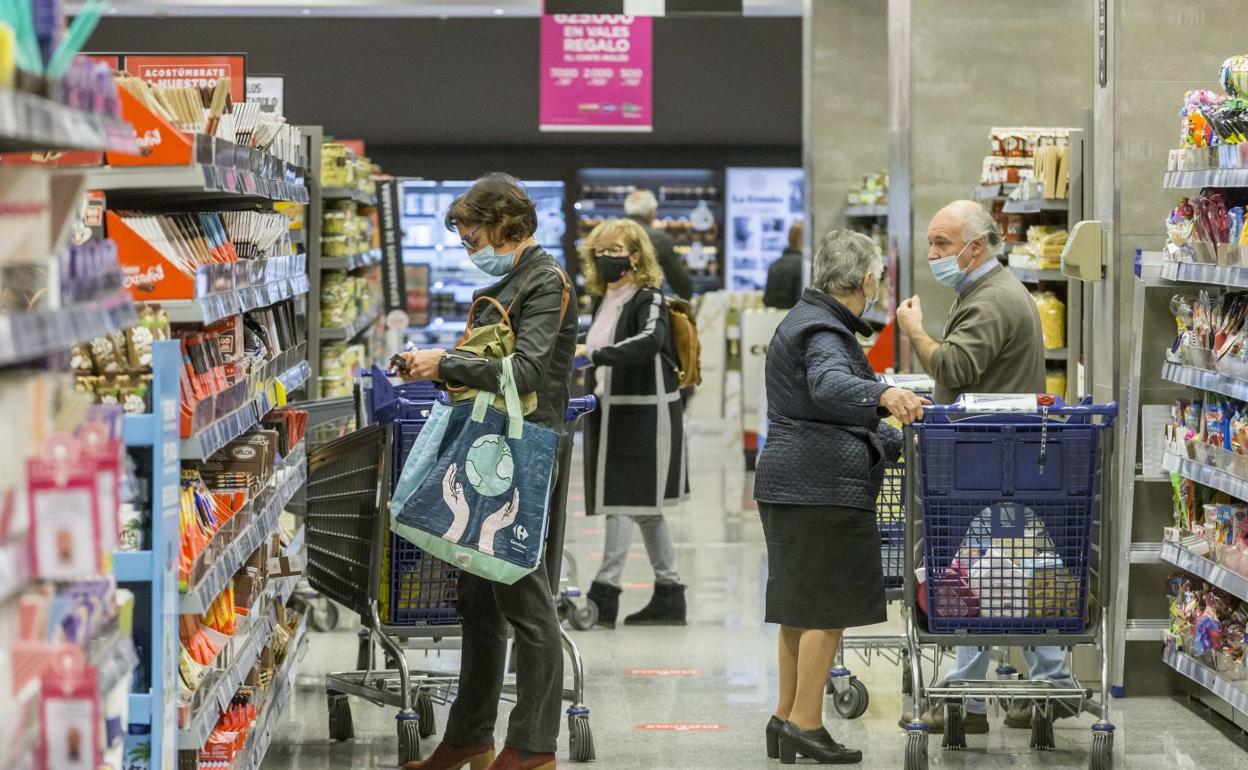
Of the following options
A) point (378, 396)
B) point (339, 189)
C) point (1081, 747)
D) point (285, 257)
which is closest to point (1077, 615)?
point (1081, 747)

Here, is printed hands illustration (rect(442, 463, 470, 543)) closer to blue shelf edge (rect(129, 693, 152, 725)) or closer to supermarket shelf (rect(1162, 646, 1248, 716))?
blue shelf edge (rect(129, 693, 152, 725))

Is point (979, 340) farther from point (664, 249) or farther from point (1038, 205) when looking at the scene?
point (664, 249)

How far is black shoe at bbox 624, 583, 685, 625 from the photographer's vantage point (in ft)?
24.2

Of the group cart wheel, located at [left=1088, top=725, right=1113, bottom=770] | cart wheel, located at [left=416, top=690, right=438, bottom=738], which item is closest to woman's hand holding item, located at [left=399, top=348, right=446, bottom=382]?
cart wheel, located at [left=416, top=690, right=438, bottom=738]

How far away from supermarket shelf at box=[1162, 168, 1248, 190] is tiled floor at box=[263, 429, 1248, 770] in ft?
5.87

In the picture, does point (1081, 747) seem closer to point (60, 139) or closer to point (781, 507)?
point (781, 507)

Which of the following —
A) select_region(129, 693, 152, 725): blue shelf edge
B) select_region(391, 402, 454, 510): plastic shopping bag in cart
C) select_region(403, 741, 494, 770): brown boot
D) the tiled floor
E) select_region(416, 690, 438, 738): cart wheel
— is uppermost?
select_region(391, 402, 454, 510): plastic shopping bag in cart

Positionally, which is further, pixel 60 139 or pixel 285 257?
pixel 285 257

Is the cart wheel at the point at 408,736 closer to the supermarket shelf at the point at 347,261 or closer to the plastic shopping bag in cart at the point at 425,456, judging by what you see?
the plastic shopping bag in cart at the point at 425,456

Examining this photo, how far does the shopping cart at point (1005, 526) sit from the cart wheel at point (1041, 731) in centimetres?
55

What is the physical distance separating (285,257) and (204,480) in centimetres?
99

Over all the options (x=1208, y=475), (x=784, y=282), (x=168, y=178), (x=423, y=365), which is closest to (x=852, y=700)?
(x=1208, y=475)

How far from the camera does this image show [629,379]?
285 inches

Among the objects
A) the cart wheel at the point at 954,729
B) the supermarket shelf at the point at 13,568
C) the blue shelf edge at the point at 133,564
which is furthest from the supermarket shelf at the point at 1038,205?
the supermarket shelf at the point at 13,568
